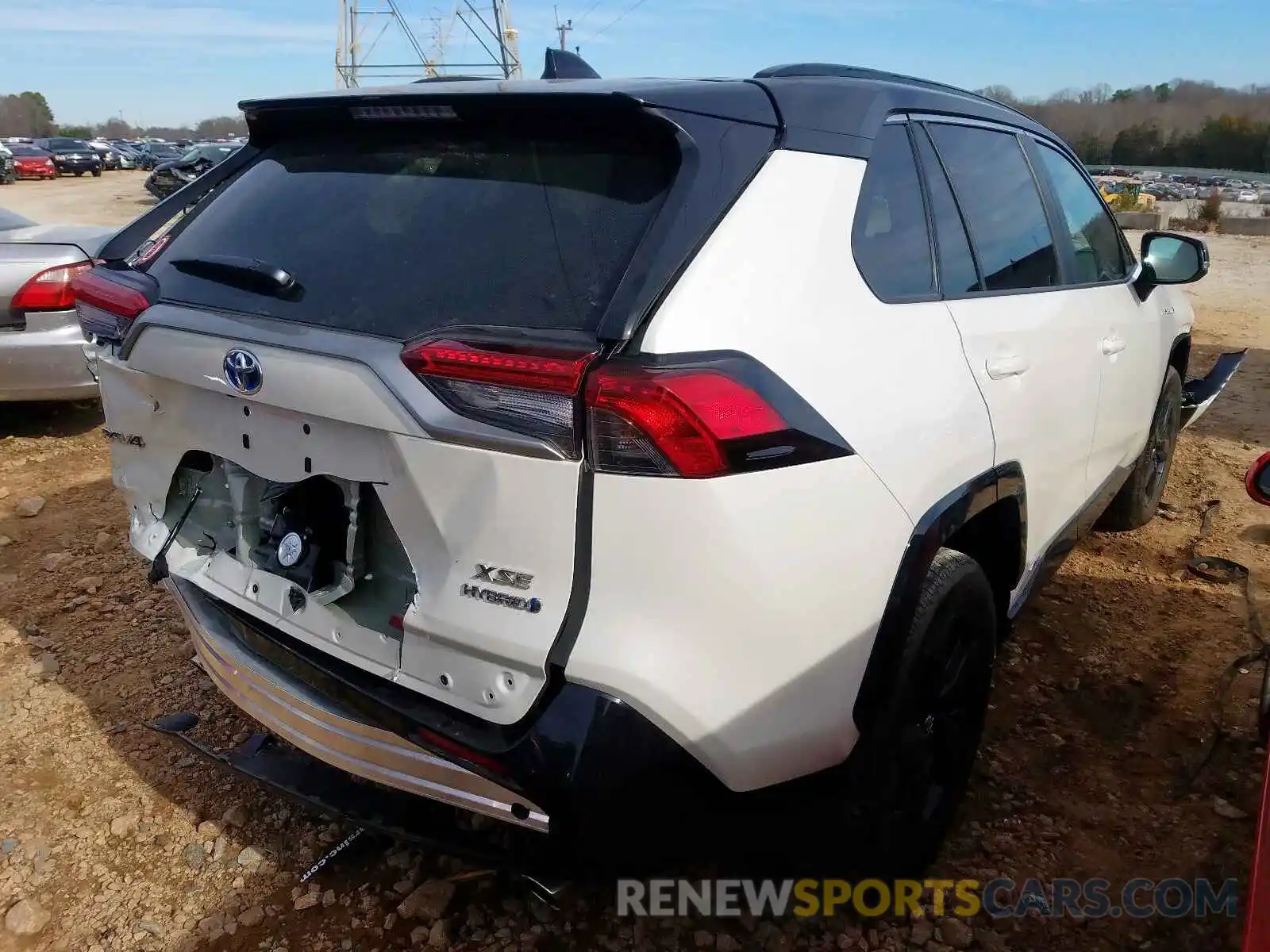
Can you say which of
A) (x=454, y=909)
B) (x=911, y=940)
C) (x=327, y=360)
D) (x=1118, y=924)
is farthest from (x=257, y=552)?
(x=1118, y=924)

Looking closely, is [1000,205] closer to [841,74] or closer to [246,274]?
[841,74]

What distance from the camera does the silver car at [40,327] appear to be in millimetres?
5336

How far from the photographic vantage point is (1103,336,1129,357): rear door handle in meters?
3.05

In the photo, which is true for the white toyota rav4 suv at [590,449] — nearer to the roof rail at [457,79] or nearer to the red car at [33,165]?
the roof rail at [457,79]

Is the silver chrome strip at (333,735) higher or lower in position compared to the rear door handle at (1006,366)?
lower

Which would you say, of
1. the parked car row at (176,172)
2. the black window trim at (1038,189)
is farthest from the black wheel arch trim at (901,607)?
the parked car row at (176,172)

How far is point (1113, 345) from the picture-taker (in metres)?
3.13

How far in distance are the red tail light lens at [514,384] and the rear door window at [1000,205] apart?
1394 mm

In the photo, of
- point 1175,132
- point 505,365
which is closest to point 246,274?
point 505,365

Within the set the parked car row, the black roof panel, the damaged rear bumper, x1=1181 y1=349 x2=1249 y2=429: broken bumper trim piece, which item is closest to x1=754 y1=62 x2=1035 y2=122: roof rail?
the black roof panel

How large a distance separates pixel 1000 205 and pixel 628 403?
1.72m

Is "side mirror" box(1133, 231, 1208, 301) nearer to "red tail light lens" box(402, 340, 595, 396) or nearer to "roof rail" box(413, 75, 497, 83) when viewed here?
"roof rail" box(413, 75, 497, 83)

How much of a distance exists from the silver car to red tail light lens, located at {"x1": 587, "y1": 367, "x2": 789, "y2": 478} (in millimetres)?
4897

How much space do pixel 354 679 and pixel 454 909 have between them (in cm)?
77
